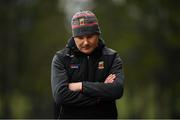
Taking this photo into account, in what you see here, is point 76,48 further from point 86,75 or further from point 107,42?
point 107,42

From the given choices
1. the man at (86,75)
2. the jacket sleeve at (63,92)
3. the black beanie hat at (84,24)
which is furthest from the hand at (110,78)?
the black beanie hat at (84,24)

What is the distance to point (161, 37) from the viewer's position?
3797 centimetres

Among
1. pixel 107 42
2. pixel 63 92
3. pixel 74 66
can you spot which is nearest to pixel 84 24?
pixel 74 66

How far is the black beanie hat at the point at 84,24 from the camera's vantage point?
25.3 ft

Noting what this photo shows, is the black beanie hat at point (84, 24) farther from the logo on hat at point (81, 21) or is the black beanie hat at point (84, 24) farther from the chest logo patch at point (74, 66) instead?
the chest logo patch at point (74, 66)

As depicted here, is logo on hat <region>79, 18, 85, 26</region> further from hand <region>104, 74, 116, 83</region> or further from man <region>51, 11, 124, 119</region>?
hand <region>104, 74, 116, 83</region>

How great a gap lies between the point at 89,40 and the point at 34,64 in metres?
40.0

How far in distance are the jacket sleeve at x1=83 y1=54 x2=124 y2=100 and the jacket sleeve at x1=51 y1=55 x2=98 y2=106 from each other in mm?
73

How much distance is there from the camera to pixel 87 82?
7.70 metres

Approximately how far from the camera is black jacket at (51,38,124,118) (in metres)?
7.61

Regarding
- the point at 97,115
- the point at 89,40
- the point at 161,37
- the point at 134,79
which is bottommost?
the point at 134,79

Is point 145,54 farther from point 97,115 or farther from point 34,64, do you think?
point 97,115

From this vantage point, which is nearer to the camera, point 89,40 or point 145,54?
point 89,40

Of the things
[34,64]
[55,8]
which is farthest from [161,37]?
[34,64]
